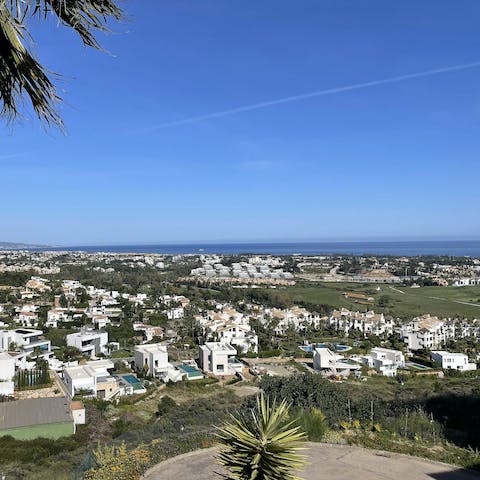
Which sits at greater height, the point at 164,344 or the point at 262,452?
the point at 262,452

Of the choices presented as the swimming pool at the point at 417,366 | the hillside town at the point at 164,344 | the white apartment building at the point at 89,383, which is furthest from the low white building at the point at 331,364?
the white apartment building at the point at 89,383

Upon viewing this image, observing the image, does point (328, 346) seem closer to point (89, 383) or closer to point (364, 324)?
point (364, 324)

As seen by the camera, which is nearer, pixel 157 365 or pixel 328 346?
pixel 157 365

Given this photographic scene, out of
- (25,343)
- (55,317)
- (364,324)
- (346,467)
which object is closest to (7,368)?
(25,343)

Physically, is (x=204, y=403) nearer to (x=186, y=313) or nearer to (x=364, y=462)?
(x=364, y=462)

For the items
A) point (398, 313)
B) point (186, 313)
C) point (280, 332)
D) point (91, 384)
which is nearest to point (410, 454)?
point (91, 384)

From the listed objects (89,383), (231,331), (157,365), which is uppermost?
(89,383)
